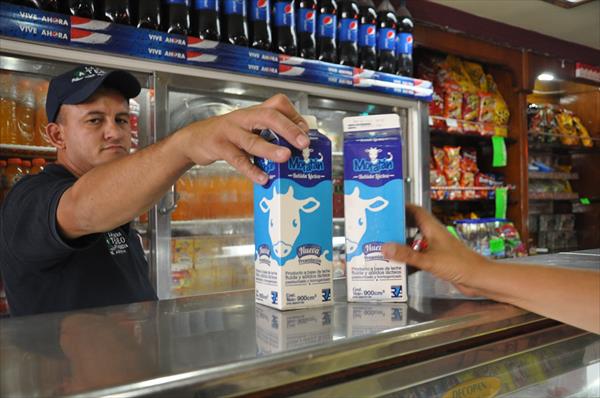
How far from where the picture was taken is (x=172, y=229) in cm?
266

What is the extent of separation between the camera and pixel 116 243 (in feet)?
4.52

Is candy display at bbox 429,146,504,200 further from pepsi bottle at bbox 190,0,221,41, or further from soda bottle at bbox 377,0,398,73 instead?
pepsi bottle at bbox 190,0,221,41

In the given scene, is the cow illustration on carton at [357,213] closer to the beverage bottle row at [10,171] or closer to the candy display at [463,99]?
the beverage bottle row at [10,171]

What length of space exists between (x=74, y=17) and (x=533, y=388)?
206 cm

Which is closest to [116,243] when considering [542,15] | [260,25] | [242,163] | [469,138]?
[242,163]

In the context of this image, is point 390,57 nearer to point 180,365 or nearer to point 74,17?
point 74,17

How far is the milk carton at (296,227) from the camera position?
70 cm

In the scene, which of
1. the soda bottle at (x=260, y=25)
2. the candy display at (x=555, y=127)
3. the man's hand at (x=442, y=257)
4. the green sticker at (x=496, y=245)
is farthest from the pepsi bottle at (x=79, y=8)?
the candy display at (x=555, y=127)

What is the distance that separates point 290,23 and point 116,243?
1.72 m

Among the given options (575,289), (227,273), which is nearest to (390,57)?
(227,273)

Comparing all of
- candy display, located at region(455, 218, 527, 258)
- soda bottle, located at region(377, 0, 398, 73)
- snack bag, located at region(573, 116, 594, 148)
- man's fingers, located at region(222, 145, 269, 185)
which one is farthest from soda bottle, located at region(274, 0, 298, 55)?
snack bag, located at region(573, 116, 594, 148)

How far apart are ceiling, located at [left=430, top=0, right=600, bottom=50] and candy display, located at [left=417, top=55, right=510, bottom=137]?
0.41 m

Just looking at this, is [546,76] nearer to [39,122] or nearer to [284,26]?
[284,26]

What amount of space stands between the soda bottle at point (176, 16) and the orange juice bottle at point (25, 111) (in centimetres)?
67
